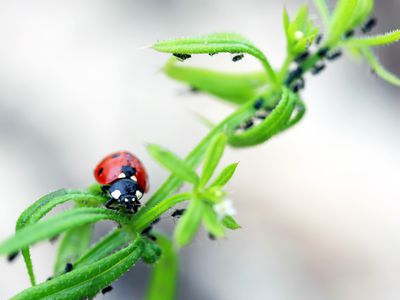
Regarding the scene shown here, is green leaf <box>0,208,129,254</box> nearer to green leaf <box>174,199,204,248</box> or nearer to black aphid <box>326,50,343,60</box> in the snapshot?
green leaf <box>174,199,204,248</box>

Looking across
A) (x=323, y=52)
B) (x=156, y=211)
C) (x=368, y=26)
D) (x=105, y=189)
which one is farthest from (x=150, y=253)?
(x=368, y=26)

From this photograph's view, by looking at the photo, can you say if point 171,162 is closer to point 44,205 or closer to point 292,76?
point 44,205

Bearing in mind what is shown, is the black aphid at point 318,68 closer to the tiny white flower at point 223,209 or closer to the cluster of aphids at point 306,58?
the cluster of aphids at point 306,58

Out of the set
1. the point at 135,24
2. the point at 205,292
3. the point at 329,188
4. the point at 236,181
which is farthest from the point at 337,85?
the point at 205,292

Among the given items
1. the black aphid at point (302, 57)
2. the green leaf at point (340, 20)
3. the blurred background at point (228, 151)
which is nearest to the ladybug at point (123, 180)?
the black aphid at point (302, 57)

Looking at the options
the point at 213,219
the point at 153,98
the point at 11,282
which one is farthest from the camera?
the point at 153,98

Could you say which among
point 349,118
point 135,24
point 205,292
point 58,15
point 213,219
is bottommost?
point 213,219

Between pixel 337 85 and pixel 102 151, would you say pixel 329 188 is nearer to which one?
pixel 337 85
